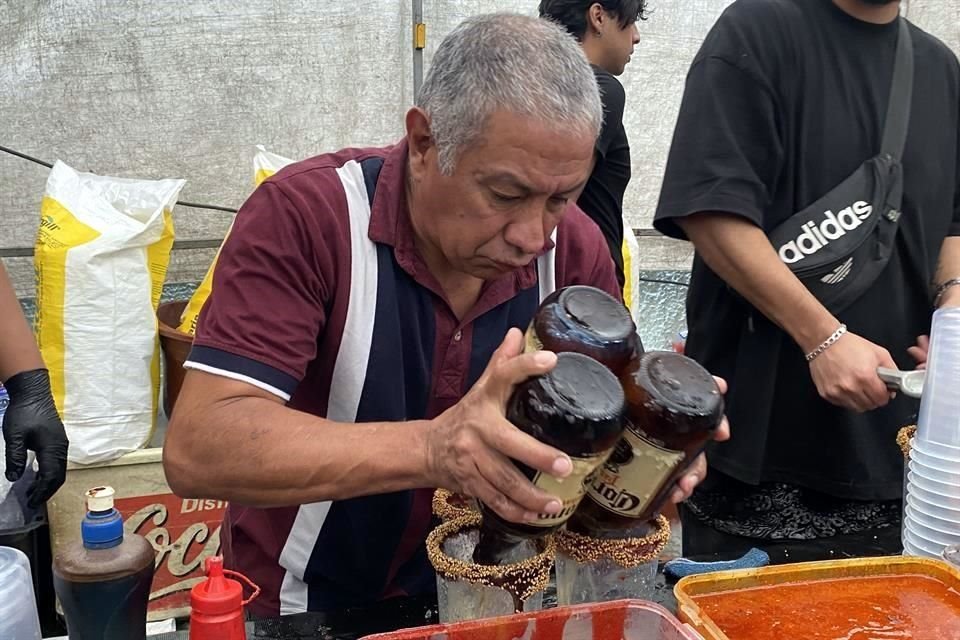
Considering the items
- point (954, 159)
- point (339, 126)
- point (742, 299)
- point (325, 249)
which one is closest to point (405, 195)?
point (325, 249)

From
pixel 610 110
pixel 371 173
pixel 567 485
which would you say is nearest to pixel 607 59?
pixel 610 110

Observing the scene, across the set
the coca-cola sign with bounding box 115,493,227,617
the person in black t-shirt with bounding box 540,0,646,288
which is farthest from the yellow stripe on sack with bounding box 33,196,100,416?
the person in black t-shirt with bounding box 540,0,646,288

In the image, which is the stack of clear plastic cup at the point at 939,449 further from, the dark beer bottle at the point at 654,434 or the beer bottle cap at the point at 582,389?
the beer bottle cap at the point at 582,389

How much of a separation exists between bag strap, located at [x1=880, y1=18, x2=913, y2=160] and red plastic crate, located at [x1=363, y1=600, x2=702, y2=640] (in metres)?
1.13

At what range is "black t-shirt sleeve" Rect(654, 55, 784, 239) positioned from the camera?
5.25 ft

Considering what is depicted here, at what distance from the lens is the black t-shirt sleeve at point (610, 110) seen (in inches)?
88.5

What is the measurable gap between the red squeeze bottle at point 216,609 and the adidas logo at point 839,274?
1.20 meters

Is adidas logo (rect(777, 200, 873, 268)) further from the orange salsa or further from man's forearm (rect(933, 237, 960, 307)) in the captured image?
the orange salsa

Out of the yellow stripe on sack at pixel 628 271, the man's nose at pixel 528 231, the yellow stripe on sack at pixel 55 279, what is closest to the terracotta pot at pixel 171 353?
the yellow stripe on sack at pixel 55 279

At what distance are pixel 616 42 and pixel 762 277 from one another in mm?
1185

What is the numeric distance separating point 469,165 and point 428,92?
5.1 inches

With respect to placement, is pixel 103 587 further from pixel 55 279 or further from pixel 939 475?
pixel 55 279

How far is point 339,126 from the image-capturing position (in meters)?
3.12

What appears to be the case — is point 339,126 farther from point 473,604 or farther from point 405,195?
point 473,604
